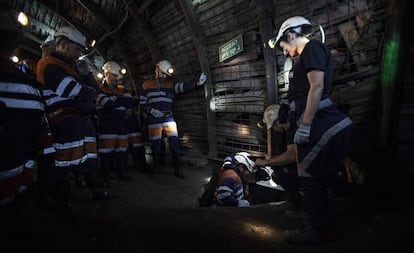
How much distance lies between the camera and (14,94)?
214 cm

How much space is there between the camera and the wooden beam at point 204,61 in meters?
5.55

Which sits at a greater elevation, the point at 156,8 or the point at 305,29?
the point at 156,8

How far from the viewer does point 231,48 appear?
17.0 ft

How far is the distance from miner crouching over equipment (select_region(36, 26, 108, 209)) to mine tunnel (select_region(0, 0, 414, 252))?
0.02 m

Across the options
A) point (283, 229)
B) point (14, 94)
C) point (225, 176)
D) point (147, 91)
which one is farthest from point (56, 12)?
point (283, 229)

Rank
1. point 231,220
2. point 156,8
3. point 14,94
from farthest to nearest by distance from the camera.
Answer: point 156,8, point 231,220, point 14,94

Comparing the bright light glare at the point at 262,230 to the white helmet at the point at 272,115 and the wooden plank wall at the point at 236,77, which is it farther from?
the wooden plank wall at the point at 236,77

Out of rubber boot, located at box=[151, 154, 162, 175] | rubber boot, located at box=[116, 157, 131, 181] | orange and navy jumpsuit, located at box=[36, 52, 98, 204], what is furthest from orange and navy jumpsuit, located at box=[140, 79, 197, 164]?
orange and navy jumpsuit, located at box=[36, 52, 98, 204]

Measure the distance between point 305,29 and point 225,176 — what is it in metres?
2.68

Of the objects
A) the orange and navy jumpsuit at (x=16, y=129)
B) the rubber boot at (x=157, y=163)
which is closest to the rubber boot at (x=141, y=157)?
the rubber boot at (x=157, y=163)

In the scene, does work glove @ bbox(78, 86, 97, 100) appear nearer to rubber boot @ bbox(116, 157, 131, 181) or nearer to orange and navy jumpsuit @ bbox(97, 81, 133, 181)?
orange and navy jumpsuit @ bbox(97, 81, 133, 181)

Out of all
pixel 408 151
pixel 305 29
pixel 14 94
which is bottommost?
pixel 408 151

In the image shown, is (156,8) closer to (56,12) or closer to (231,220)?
(56,12)

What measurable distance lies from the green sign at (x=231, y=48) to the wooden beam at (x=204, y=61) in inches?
21.4
